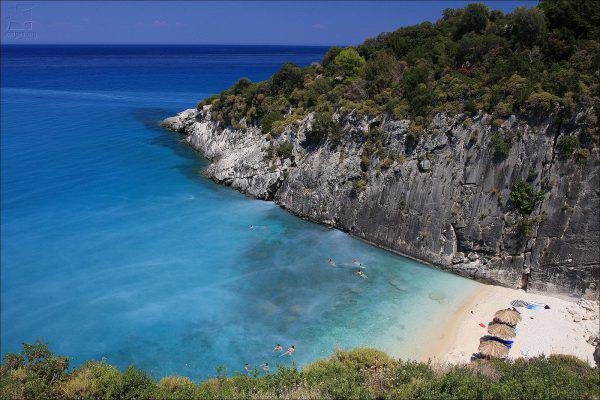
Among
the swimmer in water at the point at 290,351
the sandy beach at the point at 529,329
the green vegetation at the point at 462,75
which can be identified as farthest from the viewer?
the green vegetation at the point at 462,75

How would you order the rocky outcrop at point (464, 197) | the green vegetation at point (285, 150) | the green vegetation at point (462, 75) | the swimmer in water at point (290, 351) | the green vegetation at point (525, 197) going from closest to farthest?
the swimmer in water at point (290, 351) → the rocky outcrop at point (464, 197) → the green vegetation at point (525, 197) → the green vegetation at point (462, 75) → the green vegetation at point (285, 150)

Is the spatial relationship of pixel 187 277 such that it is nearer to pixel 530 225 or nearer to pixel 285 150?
pixel 285 150

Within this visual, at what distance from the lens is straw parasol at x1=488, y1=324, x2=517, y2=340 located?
19922 millimetres

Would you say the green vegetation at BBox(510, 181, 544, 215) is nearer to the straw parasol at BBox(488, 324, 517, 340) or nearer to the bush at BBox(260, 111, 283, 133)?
the straw parasol at BBox(488, 324, 517, 340)

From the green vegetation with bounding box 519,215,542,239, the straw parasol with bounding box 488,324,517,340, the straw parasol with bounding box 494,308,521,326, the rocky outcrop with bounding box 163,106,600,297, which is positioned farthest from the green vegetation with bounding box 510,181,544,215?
the straw parasol with bounding box 488,324,517,340

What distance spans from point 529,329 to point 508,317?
1.64m

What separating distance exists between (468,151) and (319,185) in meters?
12.9

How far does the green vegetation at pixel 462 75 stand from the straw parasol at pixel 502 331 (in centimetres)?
1216

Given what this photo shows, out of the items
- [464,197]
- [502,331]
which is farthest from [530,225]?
[502,331]

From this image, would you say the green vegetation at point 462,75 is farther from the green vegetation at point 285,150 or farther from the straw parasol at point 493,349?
the straw parasol at point 493,349

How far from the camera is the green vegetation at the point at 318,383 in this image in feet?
42.3

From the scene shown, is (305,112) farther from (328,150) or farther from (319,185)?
Result: (319,185)

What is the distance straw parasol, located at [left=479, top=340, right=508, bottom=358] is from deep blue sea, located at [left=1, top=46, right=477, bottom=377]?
2975 mm

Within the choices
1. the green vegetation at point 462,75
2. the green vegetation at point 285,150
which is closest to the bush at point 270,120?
the green vegetation at point 462,75
